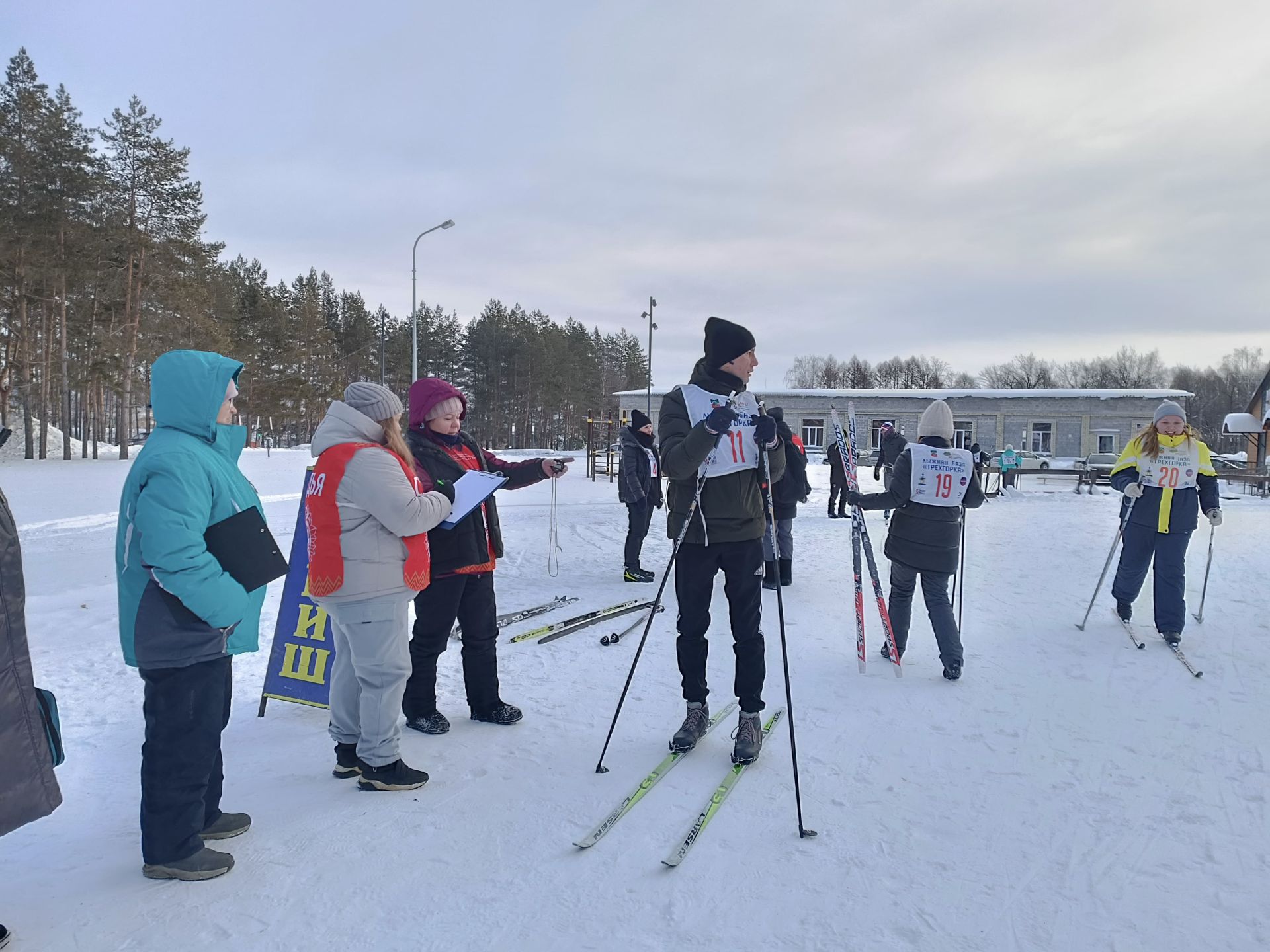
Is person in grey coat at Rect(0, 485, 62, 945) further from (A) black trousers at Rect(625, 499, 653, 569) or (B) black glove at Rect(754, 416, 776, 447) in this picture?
(A) black trousers at Rect(625, 499, 653, 569)

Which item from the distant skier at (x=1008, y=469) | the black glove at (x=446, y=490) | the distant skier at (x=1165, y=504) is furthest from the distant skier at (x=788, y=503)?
the distant skier at (x=1008, y=469)

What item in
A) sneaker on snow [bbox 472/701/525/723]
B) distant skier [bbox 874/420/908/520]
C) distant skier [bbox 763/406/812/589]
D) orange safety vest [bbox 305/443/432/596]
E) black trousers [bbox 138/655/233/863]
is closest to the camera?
black trousers [bbox 138/655/233/863]

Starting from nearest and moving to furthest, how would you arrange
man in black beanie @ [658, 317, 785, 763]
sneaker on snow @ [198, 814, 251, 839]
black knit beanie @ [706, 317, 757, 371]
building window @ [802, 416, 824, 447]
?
1. sneaker on snow @ [198, 814, 251, 839]
2. man in black beanie @ [658, 317, 785, 763]
3. black knit beanie @ [706, 317, 757, 371]
4. building window @ [802, 416, 824, 447]

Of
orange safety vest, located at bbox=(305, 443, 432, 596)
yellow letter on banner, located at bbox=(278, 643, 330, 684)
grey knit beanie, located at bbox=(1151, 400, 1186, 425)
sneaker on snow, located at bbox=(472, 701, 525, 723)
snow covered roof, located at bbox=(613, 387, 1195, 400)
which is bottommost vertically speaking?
sneaker on snow, located at bbox=(472, 701, 525, 723)

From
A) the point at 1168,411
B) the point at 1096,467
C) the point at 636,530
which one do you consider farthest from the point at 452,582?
the point at 1096,467

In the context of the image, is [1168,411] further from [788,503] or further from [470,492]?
[470,492]

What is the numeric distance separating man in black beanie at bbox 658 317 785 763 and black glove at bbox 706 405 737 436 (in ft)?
0.50

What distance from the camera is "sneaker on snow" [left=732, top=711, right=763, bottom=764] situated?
11.4 feet

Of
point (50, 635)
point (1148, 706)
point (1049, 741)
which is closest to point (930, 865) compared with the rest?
point (1049, 741)

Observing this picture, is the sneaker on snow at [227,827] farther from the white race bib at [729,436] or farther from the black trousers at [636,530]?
the black trousers at [636,530]

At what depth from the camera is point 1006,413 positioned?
143 feet


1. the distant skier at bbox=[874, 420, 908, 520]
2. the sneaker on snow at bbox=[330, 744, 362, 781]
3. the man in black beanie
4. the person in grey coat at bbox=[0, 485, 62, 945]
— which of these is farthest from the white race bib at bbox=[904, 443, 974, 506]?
the distant skier at bbox=[874, 420, 908, 520]

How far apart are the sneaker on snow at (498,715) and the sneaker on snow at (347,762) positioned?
791mm

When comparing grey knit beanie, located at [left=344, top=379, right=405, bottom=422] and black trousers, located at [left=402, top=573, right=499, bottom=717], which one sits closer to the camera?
grey knit beanie, located at [left=344, top=379, right=405, bottom=422]
